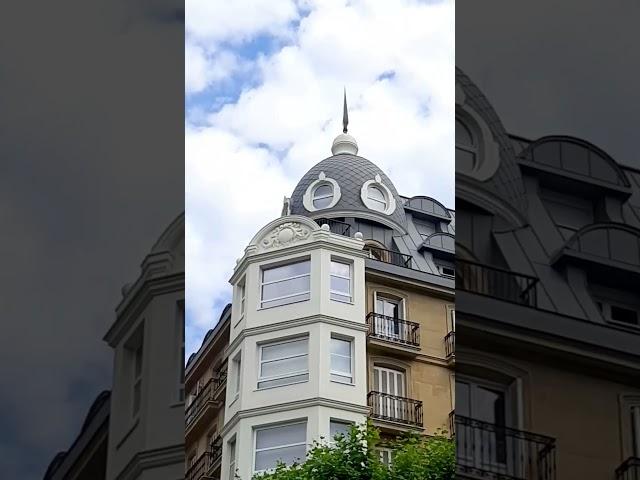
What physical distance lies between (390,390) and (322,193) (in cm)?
208

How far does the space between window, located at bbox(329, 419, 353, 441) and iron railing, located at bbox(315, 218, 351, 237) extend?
226cm

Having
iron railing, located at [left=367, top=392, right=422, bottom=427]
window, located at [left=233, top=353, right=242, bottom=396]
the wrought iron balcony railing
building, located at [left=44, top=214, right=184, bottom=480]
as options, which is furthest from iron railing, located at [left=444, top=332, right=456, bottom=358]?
building, located at [left=44, top=214, right=184, bottom=480]

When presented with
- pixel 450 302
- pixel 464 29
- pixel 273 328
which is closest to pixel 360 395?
pixel 273 328

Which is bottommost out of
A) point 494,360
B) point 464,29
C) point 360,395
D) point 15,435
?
point 15,435

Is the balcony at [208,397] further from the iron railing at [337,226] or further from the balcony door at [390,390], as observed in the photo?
the iron railing at [337,226]

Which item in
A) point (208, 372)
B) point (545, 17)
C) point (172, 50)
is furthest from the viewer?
point (208, 372)

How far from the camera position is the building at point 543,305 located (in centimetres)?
183

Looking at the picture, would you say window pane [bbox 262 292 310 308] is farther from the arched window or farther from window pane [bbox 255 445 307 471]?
the arched window

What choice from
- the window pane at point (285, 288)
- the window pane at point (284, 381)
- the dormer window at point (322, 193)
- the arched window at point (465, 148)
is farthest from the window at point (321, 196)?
the arched window at point (465, 148)

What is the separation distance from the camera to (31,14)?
1.89m

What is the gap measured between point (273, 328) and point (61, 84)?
25.1ft

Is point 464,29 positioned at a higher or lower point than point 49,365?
higher

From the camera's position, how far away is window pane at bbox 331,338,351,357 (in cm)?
946

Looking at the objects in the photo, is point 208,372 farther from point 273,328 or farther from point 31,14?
point 31,14
